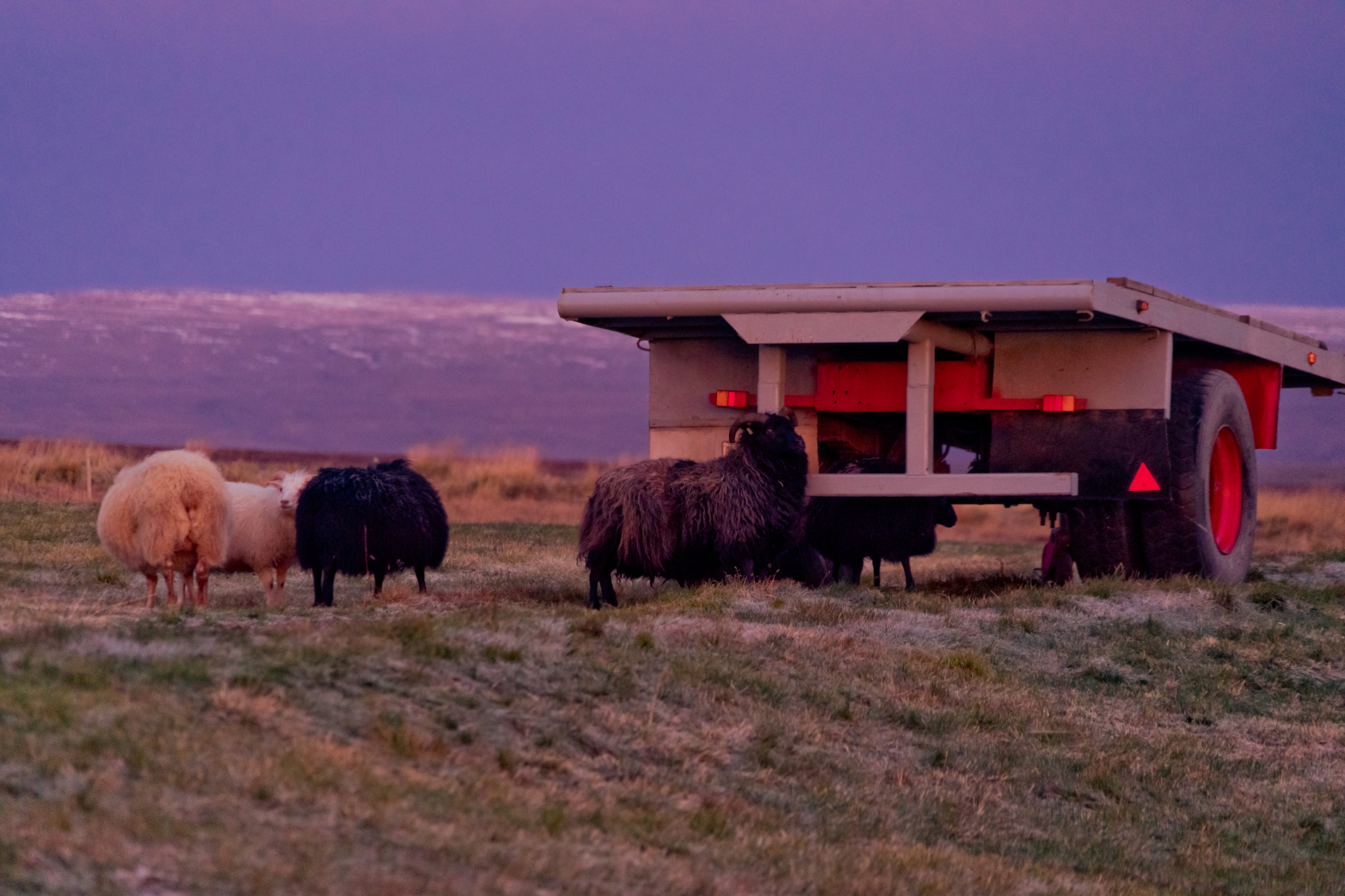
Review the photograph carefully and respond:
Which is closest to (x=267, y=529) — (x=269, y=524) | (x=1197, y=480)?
(x=269, y=524)

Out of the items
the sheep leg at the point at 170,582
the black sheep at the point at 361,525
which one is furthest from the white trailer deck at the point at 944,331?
the sheep leg at the point at 170,582

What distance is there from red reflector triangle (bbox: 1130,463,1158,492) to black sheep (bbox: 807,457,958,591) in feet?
7.28

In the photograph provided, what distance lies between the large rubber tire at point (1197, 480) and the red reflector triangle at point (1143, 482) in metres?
0.62

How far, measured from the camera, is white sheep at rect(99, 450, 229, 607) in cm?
1145

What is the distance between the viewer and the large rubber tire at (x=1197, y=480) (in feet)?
45.5

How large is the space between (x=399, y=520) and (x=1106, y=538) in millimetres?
6652

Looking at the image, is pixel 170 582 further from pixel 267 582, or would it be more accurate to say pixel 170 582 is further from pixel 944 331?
pixel 944 331

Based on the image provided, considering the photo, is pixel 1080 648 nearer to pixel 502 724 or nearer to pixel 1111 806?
pixel 1111 806

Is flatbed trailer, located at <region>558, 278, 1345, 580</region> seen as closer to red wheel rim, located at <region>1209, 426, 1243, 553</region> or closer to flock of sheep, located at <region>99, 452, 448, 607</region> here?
red wheel rim, located at <region>1209, 426, 1243, 553</region>

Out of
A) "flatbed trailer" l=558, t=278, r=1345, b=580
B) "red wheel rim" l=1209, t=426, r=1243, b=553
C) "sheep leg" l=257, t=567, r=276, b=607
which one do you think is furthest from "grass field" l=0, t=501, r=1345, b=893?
"red wheel rim" l=1209, t=426, r=1243, b=553

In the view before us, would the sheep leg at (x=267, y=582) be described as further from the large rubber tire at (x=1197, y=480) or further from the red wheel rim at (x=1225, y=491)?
the red wheel rim at (x=1225, y=491)

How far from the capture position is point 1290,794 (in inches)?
342

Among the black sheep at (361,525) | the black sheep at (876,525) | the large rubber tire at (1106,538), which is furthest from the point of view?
the black sheep at (876,525)

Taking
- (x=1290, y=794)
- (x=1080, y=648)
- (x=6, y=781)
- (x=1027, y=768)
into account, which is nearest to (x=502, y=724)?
(x=6, y=781)
